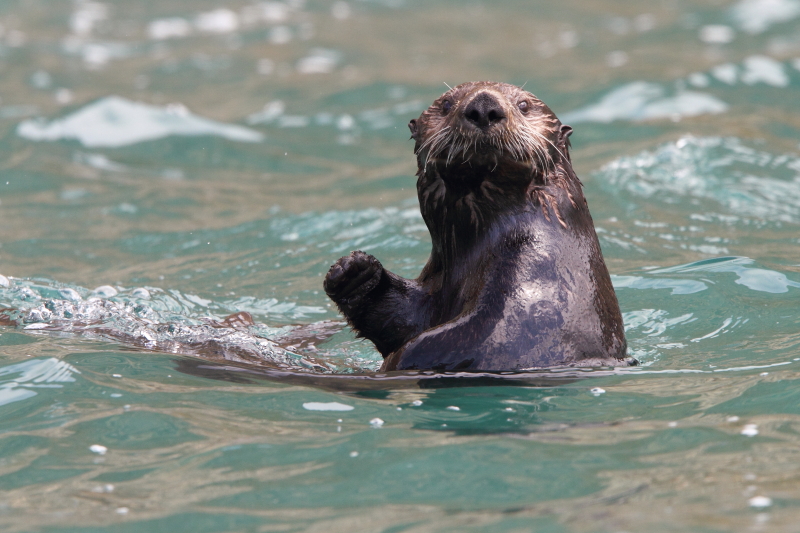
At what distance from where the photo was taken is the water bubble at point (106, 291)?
22.7 ft

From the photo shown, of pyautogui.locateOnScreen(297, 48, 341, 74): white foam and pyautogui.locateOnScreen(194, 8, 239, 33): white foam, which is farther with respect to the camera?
pyautogui.locateOnScreen(194, 8, 239, 33): white foam

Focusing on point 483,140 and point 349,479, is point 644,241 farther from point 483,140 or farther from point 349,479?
point 349,479

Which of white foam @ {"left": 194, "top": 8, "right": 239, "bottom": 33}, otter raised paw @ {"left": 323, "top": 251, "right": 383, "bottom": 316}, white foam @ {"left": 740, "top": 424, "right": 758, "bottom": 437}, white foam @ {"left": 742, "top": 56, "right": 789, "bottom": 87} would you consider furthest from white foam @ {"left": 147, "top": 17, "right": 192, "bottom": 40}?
white foam @ {"left": 740, "top": 424, "right": 758, "bottom": 437}

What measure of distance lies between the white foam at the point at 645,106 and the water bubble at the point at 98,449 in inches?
355

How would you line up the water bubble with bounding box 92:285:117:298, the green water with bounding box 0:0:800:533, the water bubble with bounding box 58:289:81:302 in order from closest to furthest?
the green water with bounding box 0:0:800:533, the water bubble with bounding box 58:289:81:302, the water bubble with bounding box 92:285:117:298

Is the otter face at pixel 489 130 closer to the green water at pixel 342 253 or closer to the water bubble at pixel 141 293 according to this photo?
the green water at pixel 342 253

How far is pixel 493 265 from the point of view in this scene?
16.1 feet

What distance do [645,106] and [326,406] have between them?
9.08 meters

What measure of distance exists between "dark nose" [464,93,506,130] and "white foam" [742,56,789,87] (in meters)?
9.55

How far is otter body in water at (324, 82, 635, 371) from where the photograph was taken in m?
4.70

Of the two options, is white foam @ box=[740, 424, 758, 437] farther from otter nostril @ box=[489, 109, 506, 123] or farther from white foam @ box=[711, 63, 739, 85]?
white foam @ box=[711, 63, 739, 85]

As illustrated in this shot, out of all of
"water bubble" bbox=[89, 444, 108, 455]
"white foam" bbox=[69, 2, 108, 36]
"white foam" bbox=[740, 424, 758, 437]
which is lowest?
"white foam" bbox=[740, 424, 758, 437]

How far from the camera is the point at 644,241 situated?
839 cm

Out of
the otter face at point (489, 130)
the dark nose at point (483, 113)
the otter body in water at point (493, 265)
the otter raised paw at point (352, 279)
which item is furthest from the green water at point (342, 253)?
the dark nose at point (483, 113)
